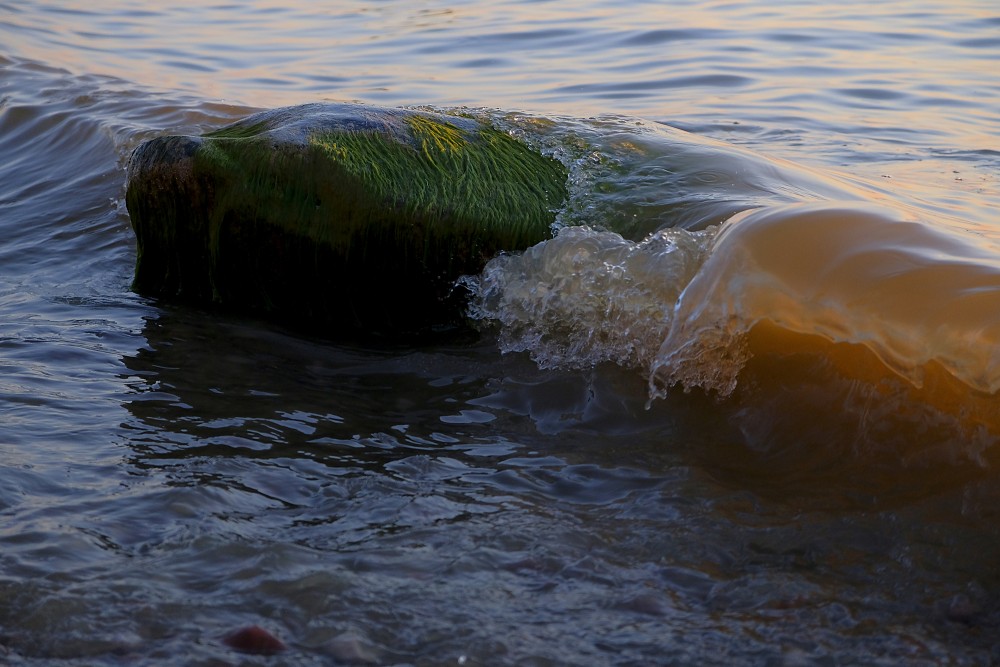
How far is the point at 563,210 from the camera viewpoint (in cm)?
471

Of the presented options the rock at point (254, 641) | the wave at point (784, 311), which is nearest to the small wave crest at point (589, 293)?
the wave at point (784, 311)

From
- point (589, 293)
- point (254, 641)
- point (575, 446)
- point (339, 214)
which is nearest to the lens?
point (254, 641)

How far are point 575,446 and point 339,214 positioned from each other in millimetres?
1598

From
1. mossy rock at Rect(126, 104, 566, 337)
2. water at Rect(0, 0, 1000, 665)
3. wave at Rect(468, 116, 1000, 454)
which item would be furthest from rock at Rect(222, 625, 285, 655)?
mossy rock at Rect(126, 104, 566, 337)

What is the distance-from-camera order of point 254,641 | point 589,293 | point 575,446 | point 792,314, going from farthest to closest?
point 589,293, point 792,314, point 575,446, point 254,641

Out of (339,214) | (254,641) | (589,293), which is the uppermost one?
(339,214)

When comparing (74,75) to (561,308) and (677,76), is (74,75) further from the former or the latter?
(561,308)

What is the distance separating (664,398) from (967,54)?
318 inches

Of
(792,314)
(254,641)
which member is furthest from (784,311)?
(254,641)

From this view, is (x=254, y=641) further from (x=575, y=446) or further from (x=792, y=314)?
(x=792, y=314)

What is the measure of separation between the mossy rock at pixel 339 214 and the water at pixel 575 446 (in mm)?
178

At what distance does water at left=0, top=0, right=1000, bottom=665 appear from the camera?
2441 millimetres

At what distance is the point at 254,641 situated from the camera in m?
2.33

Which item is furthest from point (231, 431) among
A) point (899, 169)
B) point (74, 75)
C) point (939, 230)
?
point (74, 75)
